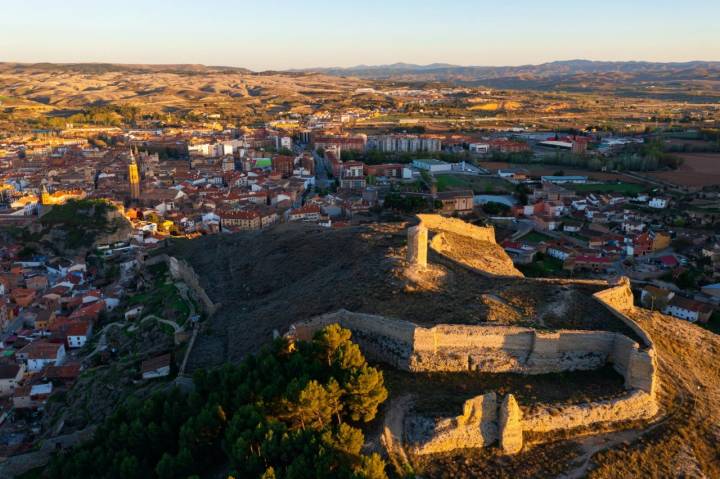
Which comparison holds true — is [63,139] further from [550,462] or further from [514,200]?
[550,462]

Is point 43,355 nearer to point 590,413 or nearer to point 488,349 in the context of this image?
point 488,349

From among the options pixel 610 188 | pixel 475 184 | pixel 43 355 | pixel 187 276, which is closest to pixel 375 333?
pixel 187 276

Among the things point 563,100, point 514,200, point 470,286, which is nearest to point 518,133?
point 514,200

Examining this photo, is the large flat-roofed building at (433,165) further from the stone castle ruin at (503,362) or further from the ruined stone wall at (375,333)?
the ruined stone wall at (375,333)

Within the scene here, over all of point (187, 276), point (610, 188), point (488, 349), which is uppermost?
point (488, 349)

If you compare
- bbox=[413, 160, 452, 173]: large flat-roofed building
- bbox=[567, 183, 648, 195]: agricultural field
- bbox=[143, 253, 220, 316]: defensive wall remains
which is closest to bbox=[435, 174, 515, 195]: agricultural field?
bbox=[413, 160, 452, 173]: large flat-roofed building

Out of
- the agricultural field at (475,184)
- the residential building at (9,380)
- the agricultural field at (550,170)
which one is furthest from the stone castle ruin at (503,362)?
the agricultural field at (550,170)
